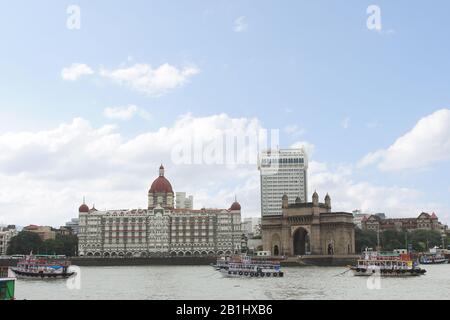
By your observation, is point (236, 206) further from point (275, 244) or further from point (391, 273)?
point (391, 273)

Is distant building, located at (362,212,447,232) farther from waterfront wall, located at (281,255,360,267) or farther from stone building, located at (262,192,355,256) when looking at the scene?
waterfront wall, located at (281,255,360,267)

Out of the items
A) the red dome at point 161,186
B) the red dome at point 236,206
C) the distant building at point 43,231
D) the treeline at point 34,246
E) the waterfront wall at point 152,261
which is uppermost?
the red dome at point 161,186

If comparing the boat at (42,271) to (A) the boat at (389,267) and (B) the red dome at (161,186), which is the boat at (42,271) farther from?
(B) the red dome at (161,186)

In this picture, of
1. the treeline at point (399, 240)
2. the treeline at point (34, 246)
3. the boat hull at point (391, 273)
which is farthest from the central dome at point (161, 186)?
the boat hull at point (391, 273)

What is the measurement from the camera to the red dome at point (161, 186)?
14962 cm

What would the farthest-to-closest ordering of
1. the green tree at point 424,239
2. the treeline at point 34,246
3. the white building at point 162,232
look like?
the green tree at point 424,239, the white building at point 162,232, the treeline at point 34,246

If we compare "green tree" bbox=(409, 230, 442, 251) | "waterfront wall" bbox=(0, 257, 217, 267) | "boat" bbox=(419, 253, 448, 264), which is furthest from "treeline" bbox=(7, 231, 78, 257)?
"green tree" bbox=(409, 230, 442, 251)

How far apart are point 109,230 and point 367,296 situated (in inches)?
4163

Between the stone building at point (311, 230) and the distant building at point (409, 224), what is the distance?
61.0 metres

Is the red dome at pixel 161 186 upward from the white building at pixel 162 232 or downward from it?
upward

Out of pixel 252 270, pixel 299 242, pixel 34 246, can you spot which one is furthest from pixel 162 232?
pixel 252 270

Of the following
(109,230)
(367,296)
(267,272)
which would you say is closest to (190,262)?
(109,230)

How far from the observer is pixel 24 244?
14238 cm
